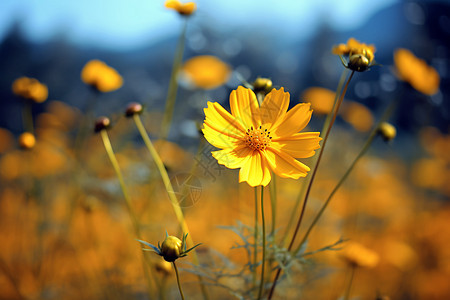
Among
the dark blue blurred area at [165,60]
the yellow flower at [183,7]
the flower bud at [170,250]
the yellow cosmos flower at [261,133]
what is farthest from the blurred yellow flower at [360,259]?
the dark blue blurred area at [165,60]

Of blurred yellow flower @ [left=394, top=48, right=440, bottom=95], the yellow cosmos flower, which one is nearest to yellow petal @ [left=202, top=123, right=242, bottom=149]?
the yellow cosmos flower

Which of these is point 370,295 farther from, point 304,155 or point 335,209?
point 304,155

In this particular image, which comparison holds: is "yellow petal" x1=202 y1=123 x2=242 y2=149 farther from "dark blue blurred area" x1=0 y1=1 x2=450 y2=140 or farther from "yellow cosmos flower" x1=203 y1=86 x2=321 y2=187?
"dark blue blurred area" x1=0 y1=1 x2=450 y2=140

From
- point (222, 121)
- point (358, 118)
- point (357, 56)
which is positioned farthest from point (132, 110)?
point (358, 118)

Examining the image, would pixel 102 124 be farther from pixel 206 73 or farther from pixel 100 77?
pixel 206 73

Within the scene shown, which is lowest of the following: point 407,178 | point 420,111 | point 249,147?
point 407,178

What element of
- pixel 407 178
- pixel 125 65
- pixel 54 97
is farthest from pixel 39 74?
pixel 407 178
